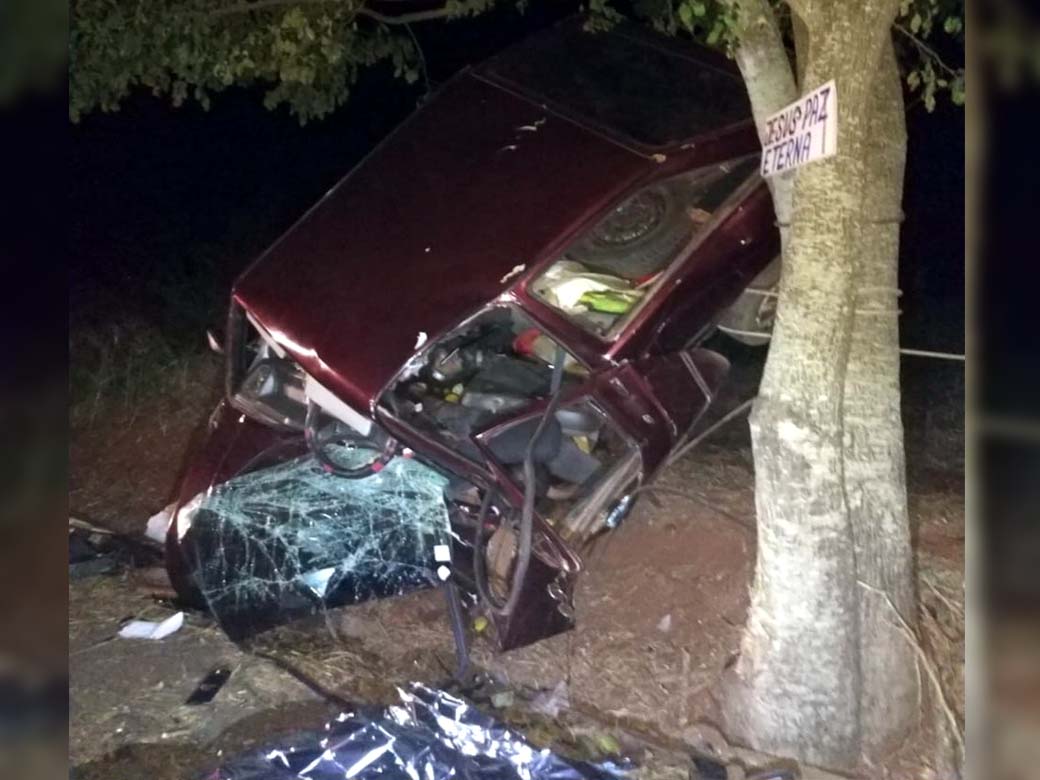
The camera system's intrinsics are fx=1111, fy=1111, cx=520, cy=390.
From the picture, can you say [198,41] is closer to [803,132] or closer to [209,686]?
[209,686]

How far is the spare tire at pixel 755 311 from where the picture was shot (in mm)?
5090

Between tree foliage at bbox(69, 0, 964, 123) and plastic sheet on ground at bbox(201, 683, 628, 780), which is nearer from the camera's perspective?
plastic sheet on ground at bbox(201, 683, 628, 780)

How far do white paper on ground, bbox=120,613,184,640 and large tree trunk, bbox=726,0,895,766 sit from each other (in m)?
2.55

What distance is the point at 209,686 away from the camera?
14.8 ft

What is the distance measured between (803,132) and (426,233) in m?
1.70

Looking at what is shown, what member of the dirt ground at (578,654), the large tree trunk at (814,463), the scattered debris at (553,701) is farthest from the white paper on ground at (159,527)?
the large tree trunk at (814,463)

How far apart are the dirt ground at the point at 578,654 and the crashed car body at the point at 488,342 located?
0.25 meters

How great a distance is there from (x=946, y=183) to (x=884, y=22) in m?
5.13

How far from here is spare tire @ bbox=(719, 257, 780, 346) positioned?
5090mm

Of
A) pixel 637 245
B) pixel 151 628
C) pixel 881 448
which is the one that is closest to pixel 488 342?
pixel 637 245

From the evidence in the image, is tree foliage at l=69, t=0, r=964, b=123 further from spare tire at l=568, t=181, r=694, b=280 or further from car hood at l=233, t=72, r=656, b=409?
spare tire at l=568, t=181, r=694, b=280

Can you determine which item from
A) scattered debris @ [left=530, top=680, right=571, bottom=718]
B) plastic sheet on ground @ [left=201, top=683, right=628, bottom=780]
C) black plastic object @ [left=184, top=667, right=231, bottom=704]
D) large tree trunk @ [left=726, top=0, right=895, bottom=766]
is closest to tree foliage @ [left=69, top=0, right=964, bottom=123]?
large tree trunk @ [left=726, top=0, right=895, bottom=766]

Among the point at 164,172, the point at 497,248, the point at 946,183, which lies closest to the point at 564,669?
the point at 497,248

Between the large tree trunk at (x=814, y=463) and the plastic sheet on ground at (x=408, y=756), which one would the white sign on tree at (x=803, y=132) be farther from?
the plastic sheet on ground at (x=408, y=756)
